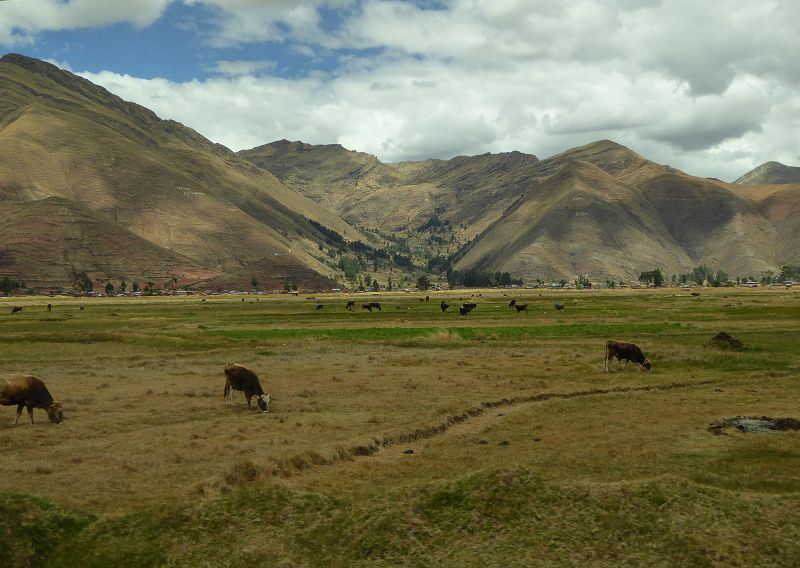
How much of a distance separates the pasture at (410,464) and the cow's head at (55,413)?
649 millimetres

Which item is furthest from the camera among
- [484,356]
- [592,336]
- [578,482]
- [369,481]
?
[592,336]

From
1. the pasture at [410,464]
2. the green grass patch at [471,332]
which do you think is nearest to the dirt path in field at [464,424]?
the pasture at [410,464]

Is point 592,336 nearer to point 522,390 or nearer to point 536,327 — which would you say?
point 536,327

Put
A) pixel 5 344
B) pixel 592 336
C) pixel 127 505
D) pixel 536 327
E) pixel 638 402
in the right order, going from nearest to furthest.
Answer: pixel 127 505 → pixel 638 402 → pixel 5 344 → pixel 592 336 → pixel 536 327

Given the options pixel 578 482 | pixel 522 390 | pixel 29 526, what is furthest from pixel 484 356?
pixel 29 526

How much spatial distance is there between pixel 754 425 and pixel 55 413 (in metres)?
29.6

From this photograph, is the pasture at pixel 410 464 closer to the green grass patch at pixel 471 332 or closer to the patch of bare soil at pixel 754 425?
the patch of bare soil at pixel 754 425

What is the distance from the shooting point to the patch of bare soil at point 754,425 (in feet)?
82.8

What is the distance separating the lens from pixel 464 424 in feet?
94.7

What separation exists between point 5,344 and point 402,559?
59648mm

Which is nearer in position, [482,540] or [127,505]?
[482,540]

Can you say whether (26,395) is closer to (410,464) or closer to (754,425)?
(410,464)

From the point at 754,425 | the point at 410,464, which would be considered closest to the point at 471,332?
the point at 754,425

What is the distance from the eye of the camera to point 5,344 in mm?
60531
